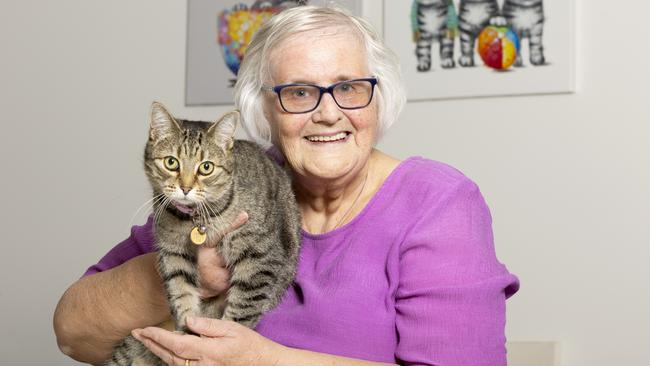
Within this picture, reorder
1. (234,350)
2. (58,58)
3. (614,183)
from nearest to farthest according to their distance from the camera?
(234,350) < (614,183) < (58,58)

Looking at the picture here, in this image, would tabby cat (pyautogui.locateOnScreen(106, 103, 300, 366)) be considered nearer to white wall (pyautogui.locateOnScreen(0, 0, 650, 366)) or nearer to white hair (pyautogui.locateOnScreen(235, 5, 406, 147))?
white hair (pyautogui.locateOnScreen(235, 5, 406, 147))

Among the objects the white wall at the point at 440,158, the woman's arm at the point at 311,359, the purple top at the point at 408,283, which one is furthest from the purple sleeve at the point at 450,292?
the white wall at the point at 440,158

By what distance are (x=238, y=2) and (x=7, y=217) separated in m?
1.53

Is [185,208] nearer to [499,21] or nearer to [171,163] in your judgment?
[171,163]

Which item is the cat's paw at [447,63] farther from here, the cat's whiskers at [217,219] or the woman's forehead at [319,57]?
the cat's whiskers at [217,219]

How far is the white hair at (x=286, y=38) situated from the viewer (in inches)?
71.6

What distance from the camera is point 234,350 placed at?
154cm

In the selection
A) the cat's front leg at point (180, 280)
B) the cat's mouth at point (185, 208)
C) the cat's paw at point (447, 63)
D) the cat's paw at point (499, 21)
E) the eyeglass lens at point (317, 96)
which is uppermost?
the cat's paw at point (499, 21)

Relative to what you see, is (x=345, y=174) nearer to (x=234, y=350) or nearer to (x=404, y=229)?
(x=404, y=229)

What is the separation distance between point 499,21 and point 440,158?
1.84 ft

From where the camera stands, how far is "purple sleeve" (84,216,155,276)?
2097 millimetres

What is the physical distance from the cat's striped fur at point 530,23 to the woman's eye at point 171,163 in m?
1.73

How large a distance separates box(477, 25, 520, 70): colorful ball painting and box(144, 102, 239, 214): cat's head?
160cm

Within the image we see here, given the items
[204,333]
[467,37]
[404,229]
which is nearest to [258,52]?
[404,229]
